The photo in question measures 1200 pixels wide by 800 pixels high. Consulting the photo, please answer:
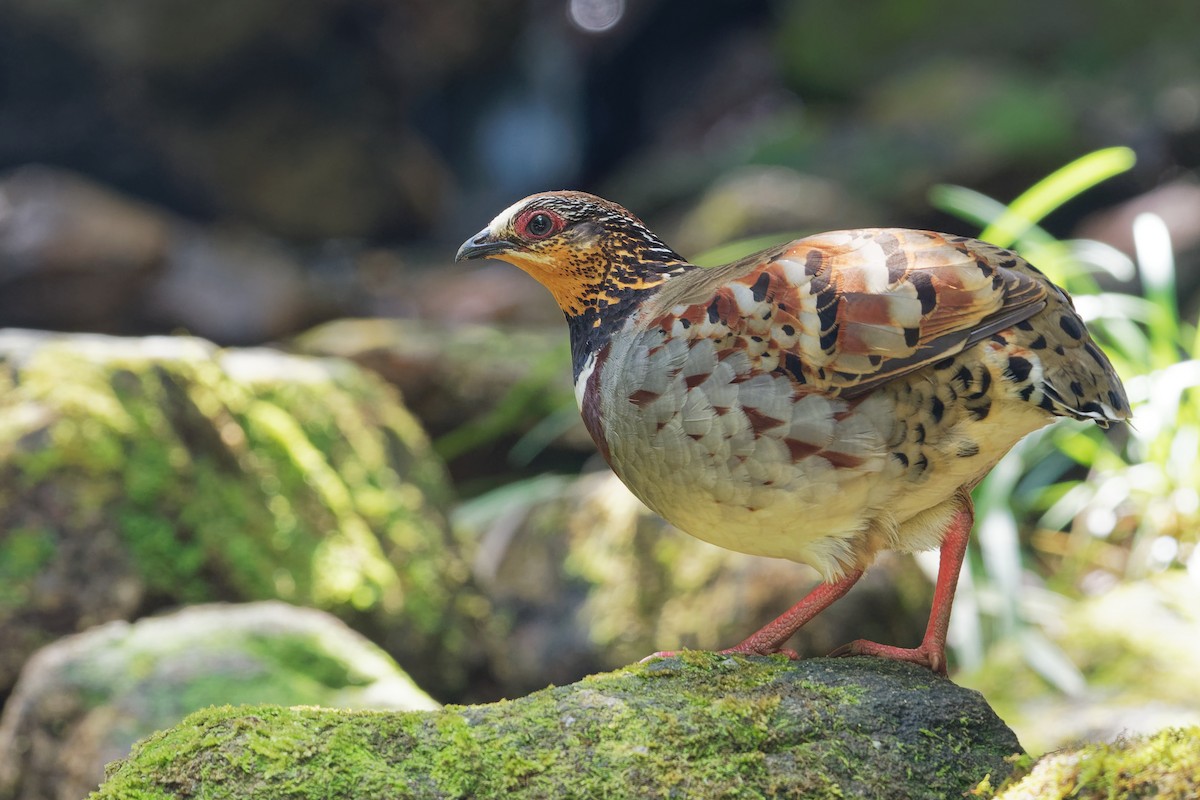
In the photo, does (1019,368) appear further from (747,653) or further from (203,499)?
(203,499)

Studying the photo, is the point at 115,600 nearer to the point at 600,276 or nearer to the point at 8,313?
the point at 600,276

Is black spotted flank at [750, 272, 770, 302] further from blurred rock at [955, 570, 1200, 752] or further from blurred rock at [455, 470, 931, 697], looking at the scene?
blurred rock at [455, 470, 931, 697]

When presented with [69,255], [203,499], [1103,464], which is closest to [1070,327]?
[1103,464]

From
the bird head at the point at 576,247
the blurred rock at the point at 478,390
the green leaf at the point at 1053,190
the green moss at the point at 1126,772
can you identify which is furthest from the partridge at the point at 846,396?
the blurred rock at the point at 478,390

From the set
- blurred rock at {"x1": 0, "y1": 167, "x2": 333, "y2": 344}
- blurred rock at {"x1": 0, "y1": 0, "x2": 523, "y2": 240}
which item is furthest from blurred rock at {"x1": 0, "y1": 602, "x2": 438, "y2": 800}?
blurred rock at {"x1": 0, "y1": 0, "x2": 523, "y2": 240}

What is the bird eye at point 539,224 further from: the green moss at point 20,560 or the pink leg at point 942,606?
the green moss at point 20,560

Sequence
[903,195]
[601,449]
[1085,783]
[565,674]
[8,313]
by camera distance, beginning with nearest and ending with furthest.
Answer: [1085,783], [601,449], [565,674], [8,313], [903,195]

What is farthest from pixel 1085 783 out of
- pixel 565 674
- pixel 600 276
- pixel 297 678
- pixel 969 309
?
pixel 565 674
